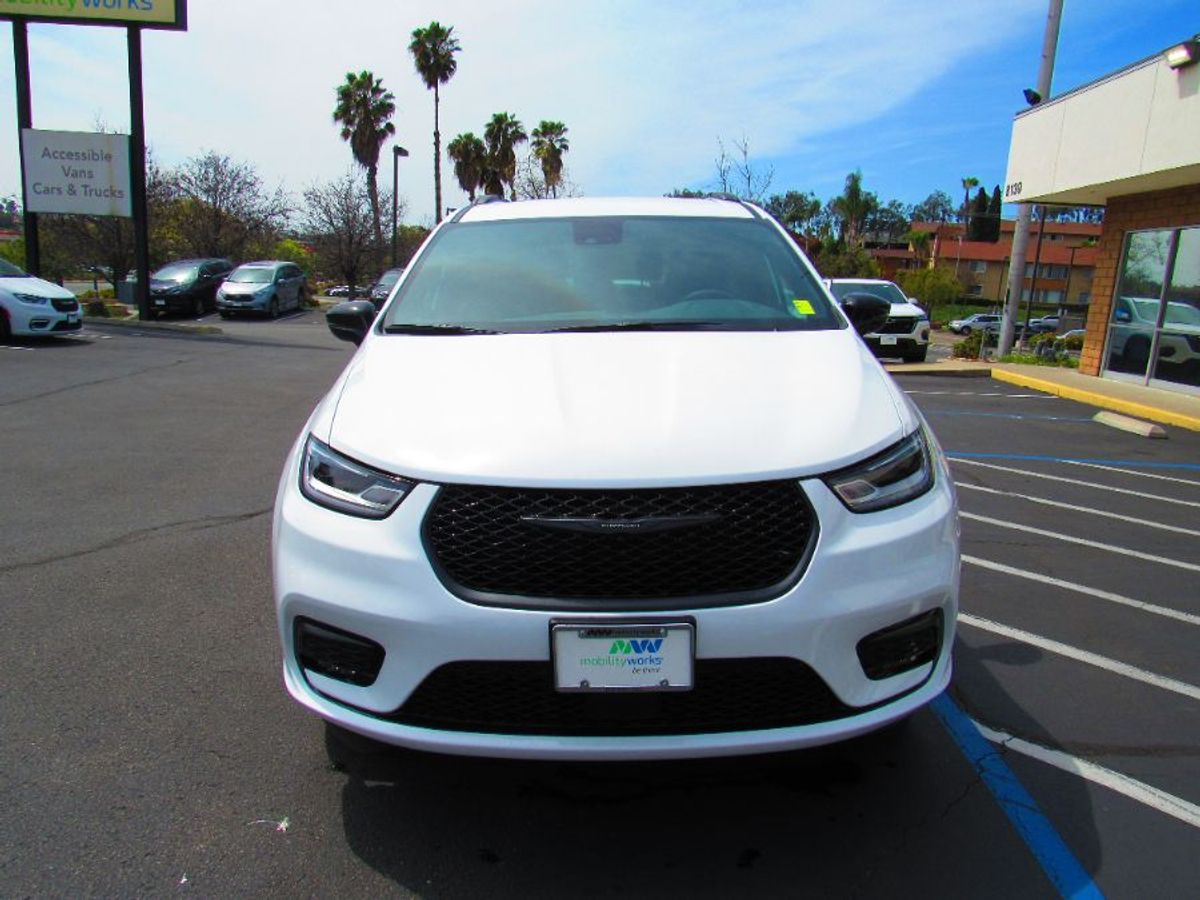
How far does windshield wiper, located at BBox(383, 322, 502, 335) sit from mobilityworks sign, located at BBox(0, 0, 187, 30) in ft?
62.7

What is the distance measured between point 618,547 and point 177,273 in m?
24.4

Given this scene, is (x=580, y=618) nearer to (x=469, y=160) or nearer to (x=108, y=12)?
(x=108, y=12)

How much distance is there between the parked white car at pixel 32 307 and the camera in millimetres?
13319

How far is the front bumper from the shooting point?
77.1 inches

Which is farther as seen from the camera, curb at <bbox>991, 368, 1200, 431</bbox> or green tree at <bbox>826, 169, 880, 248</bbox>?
green tree at <bbox>826, 169, 880, 248</bbox>

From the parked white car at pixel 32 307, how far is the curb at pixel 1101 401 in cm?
1607

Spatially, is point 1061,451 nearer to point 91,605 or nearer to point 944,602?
point 944,602

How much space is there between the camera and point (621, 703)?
78.9 inches

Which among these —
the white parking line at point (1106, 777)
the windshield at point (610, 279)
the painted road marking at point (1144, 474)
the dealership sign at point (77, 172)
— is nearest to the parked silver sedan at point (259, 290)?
the dealership sign at point (77, 172)

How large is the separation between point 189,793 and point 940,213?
472 ft

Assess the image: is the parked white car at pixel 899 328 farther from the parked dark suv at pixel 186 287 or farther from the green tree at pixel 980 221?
the parked dark suv at pixel 186 287

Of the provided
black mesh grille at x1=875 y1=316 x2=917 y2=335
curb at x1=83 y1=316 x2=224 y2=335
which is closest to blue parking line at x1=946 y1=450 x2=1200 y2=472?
black mesh grille at x1=875 y1=316 x2=917 y2=335

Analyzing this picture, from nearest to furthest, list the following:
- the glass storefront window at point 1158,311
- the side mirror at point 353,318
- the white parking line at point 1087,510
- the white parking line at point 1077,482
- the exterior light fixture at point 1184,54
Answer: the side mirror at point 353,318, the white parking line at point 1087,510, the white parking line at point 1077,482, the exterior light fixture at point 1184,54, the glass storefront window at point 1158,311

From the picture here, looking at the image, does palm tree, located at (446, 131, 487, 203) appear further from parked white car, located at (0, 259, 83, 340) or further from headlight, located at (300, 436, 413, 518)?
headlight, located at (300, 436, 413, 518)
